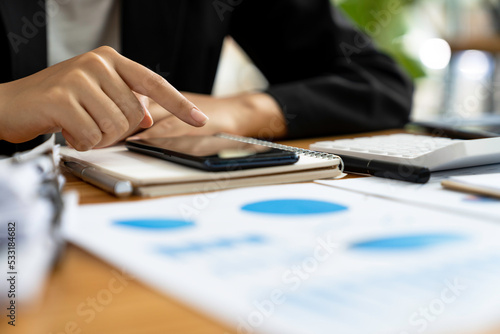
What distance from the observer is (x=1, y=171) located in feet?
1.02

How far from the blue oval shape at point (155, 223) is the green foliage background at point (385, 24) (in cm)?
251

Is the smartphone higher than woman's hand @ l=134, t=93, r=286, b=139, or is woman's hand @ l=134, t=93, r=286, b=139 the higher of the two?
the smartphone

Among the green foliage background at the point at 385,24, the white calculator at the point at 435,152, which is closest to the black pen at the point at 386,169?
the white calculator at the point at 435,152

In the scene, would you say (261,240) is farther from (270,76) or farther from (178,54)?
(270,76)

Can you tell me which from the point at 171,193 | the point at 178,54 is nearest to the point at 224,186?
the point at 171,193

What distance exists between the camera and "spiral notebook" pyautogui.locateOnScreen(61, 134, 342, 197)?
0.42 metres

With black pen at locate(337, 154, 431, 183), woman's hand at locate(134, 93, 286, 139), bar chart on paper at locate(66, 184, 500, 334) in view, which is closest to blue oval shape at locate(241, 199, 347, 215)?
bar chart on paper at locate(66, 184, 500, 334)

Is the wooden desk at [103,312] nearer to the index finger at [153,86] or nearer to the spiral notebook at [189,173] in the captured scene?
the spiral notebook at [189,173]

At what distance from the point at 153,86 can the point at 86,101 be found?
75 millimetres

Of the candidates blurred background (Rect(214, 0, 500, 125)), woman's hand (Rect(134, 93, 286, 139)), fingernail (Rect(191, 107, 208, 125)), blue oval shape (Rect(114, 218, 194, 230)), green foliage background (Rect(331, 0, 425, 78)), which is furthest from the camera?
blurred background (Rect(214, 0, 500, 125))

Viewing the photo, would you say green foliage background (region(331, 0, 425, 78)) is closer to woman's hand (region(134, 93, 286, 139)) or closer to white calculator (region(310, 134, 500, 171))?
woman's hand (region(134, 93, 286, 139))

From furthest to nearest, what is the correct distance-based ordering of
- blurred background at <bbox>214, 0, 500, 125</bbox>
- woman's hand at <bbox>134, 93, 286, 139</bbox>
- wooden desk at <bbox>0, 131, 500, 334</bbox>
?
blurred background at <bbox>214, 0, 500, 125</bbox>
woman's hand at <bbox>134, 93, 286, 139</bbox>
wooden desk at <bbox>0, 131, 500, 334</bbox>

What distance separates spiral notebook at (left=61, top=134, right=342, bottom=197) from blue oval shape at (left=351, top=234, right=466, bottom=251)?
0.17m

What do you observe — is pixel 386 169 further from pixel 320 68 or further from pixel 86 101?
pixel 320 68
